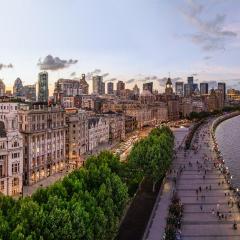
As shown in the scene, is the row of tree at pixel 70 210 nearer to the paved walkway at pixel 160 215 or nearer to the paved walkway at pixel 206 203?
the paved walkway at pixel 160 215

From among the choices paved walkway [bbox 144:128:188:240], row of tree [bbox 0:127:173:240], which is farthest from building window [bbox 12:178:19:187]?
paved walkway [bbox 144:128:188:240]

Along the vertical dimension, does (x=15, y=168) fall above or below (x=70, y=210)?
below

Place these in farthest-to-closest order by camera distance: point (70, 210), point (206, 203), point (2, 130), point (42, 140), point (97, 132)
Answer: point (97, 132) → point (42, 140) → point (2, 130) → point (206, 203) → point (70, 210)

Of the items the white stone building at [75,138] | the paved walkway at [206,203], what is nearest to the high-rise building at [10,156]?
the paved walkway at [206,203]

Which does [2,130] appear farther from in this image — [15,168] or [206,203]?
[206,203]

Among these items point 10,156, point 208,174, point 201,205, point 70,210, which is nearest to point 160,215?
point 201,205

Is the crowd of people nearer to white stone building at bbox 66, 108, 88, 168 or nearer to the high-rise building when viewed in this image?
white stone building at bbox 66, 108, 88, 168
